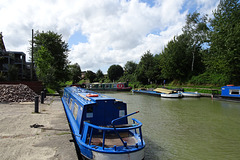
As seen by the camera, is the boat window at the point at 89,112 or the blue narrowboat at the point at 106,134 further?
the boat window at the point at 89,112

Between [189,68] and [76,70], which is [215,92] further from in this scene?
[76,70]

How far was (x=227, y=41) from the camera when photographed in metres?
24.5

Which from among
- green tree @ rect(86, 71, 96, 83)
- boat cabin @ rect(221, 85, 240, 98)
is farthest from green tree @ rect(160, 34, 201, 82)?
green tree @ rect(86, 71, 96, 83)

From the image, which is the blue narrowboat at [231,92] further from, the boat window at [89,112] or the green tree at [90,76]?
the green tree at [90,76]

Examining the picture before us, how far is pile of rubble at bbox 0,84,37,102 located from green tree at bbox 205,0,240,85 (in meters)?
24.9

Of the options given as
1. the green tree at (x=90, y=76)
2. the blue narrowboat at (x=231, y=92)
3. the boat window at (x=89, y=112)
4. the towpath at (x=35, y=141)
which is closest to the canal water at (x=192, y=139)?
the boat window at (x=89, y=112)

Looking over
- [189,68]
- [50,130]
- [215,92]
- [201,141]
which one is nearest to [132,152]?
[50,130]

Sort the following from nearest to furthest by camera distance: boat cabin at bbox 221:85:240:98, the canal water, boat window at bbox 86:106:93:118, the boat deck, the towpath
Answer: the towpath < the boat deck < boat window at bbox 86:106:93:118 < the canal water < boat cabin at bbox 221:85:240:98

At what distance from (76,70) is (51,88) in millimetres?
56912

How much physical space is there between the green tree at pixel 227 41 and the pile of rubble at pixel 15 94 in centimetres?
2491

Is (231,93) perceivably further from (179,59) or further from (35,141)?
(35,141)

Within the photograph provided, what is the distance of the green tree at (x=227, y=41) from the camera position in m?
24.1

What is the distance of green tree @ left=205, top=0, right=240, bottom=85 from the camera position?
24.1 m

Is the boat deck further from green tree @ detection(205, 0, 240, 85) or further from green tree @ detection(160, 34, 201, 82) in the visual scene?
green tree @ detection(160, 34, 201, 82)
